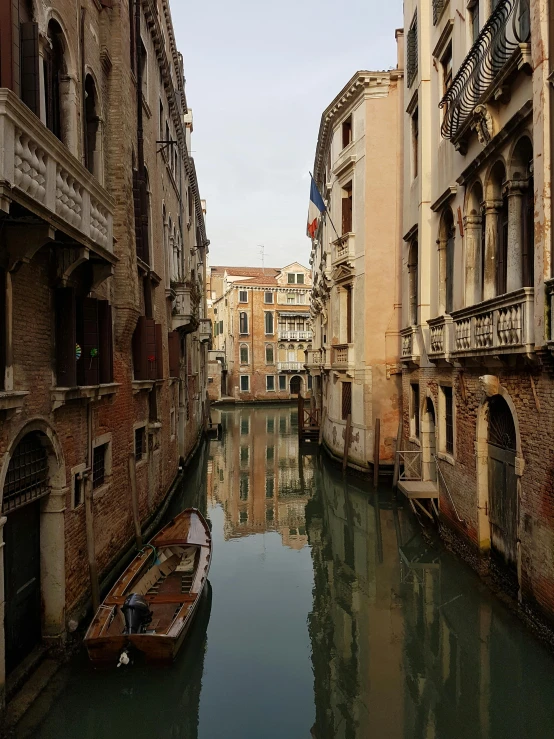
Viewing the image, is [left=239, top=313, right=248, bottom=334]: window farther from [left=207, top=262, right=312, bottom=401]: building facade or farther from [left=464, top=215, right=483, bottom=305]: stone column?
[left=464, top=215, right=483, bottom=305]: stone column

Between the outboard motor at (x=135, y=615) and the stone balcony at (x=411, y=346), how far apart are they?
25.8 feet

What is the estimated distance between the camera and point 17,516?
587 centimetres

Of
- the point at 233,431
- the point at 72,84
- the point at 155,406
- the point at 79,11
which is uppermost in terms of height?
the point at 79,11

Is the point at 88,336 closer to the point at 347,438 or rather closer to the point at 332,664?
the point at 332,664

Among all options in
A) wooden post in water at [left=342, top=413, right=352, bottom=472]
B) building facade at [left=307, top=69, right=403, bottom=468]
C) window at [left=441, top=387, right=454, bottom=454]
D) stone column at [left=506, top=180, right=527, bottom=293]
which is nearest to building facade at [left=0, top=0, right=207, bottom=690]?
stone column at [left=506, top=180, right=527, bottom=293]

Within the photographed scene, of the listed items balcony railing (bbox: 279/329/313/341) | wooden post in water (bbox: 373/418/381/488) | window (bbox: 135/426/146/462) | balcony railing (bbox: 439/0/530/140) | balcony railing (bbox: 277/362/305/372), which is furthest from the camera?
balcony railing (bbox: 277/362/305/372)

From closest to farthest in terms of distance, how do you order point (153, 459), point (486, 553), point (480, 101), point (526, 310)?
point (526, 310)
point (480, 101)
point (486, 553)
point (153, 459)

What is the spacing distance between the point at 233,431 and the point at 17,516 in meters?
24.6

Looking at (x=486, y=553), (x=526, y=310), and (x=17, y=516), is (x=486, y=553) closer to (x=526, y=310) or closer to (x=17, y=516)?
(x=526, y=310)

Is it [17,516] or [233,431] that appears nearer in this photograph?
[17,516]

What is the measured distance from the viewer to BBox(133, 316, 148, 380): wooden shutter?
34.0ft

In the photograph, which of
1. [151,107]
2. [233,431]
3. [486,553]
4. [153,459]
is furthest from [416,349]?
[233,431]

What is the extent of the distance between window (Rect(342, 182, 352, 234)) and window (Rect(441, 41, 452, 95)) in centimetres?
735

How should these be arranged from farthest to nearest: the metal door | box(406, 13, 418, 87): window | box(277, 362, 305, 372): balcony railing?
1. box(277, 362, 305, 372): balcony railing
2. box(406, 13, 418, 87): window
3. the metal door
